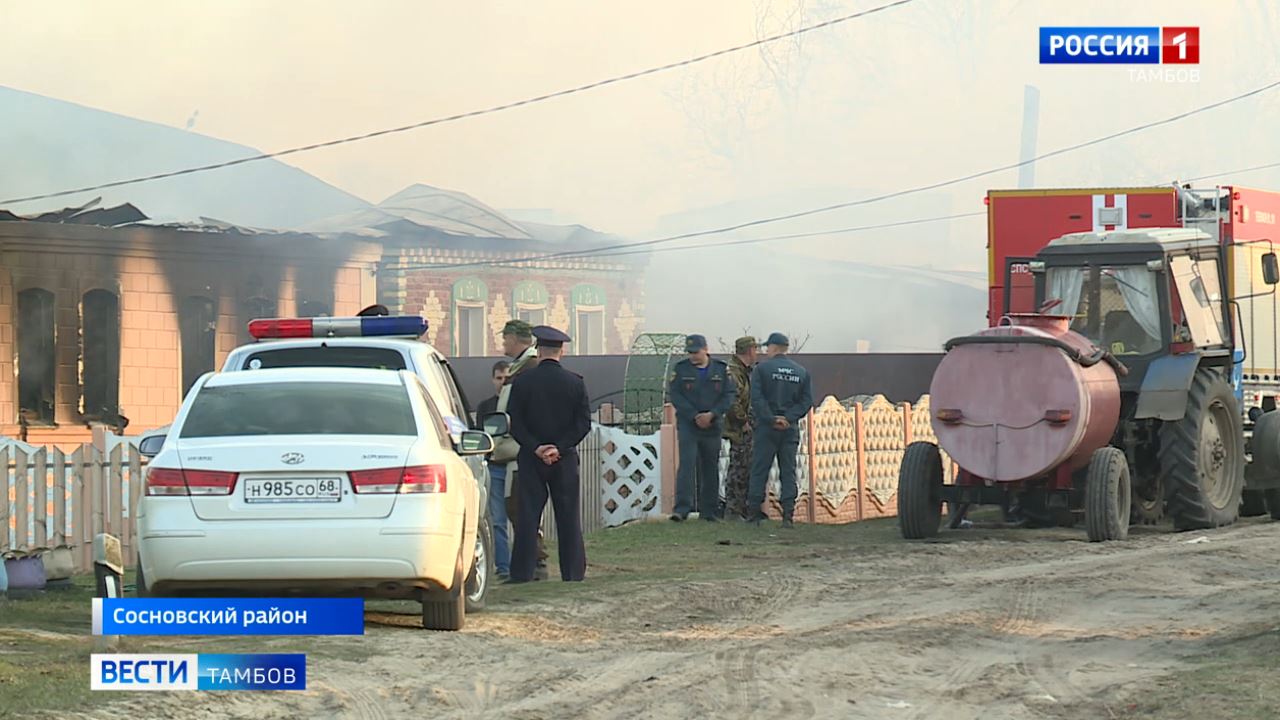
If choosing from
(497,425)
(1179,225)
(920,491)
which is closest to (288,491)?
(497,425)

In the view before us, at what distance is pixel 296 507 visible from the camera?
9648 millimetres

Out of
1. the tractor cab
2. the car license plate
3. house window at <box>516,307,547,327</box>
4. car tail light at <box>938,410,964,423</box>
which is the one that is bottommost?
the car license plate

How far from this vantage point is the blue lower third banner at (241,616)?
9.35 metres

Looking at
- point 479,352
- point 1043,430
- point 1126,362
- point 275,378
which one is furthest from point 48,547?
point 479,352

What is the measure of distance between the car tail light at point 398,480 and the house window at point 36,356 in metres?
24.6

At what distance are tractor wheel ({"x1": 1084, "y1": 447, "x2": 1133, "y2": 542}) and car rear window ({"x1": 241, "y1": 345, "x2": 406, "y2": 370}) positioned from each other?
7.63m

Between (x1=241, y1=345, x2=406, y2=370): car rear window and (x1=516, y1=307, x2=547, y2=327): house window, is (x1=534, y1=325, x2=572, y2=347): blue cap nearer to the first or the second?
(x1=241, y1=345, x2=406, y2=370): car rear window

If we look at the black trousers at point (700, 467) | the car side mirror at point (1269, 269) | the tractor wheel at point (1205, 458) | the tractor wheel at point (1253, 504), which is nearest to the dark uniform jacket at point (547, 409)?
the black trousers at point (700, 467)

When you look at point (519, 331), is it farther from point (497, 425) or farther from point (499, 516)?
point (497, 425)

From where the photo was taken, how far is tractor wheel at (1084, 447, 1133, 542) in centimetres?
1664

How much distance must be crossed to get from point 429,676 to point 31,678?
71.3 inches

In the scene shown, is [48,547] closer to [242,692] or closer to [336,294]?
[242,692]

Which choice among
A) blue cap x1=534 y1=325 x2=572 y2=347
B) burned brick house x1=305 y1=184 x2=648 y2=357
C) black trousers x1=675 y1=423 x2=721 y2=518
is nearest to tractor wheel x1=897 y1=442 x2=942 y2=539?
black trousers x1=675 y1=423 x2=721 y2=518

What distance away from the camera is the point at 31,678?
27.2 ft
